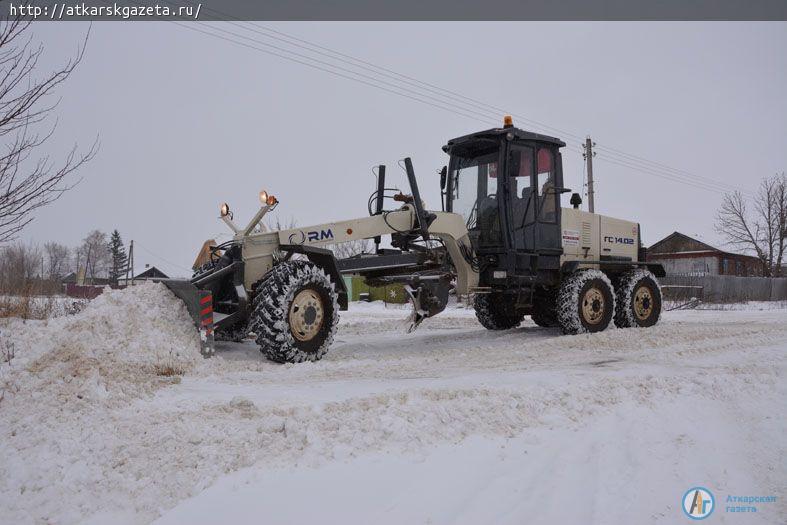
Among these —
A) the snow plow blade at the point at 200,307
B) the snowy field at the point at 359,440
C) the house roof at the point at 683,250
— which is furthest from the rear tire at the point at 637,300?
the house roof at the point at 683,250

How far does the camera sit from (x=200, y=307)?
6.05m

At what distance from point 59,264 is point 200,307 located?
176ft

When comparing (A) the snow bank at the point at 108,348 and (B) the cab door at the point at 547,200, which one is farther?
(B) the cab door at the point at 547,200

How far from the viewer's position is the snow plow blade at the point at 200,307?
19.6 feet

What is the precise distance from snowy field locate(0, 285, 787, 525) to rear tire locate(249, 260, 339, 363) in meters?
0.59

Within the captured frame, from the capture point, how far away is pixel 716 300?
84.3 ft

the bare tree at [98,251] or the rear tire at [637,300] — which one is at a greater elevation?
the bare tree at [98,251]

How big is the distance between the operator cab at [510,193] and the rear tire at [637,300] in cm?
178

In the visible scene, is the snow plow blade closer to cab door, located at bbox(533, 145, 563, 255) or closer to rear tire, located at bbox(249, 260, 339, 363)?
A: rear tire, located at bbox(249, 260, 339, 363)

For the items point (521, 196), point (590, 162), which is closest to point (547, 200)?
point (521, 196)

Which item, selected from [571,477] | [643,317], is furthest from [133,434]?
[643,317]

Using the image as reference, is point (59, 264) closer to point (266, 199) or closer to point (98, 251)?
point (98, 251)

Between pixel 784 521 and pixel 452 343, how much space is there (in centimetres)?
620

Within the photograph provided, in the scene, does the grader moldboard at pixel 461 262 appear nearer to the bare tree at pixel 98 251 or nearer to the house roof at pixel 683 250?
Answer: the house roof at pixel 683 250
